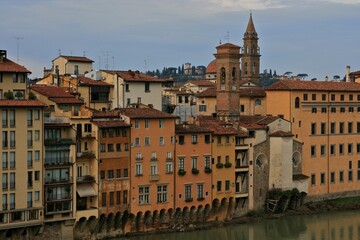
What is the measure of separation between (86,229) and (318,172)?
808 inches

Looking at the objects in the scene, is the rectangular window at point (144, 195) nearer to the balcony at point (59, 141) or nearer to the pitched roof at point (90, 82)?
the balcony at point (59, 141)

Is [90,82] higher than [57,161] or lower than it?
higher

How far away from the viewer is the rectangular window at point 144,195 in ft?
151

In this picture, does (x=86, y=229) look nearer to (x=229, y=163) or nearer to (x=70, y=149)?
(x=70, y=149)

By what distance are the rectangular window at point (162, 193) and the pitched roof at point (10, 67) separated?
1039 cm

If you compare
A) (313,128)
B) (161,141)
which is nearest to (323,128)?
(313,128)

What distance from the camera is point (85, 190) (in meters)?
43.8

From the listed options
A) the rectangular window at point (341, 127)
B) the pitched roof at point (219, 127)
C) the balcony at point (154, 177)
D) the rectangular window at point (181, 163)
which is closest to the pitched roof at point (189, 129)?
the pitched roof at point (219, 127)

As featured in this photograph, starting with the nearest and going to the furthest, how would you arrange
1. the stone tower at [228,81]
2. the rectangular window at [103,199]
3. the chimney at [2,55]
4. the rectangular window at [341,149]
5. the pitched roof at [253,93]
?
the chimney at [2,55] → the rectangular window at [103,199] → the stone tower at [228,81] → the rectangular window at [341,149] → the pitched roof at [253,93]

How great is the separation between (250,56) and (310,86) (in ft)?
96.1

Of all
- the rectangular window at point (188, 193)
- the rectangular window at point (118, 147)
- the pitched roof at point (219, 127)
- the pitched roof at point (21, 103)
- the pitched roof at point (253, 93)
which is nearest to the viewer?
the pitched roof at point (21, 103)

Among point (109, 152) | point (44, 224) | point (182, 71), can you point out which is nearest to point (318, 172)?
point (109, 152)

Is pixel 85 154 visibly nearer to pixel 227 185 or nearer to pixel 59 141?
pixel 59 141

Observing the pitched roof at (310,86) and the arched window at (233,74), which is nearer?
the arched window at (233,74)
